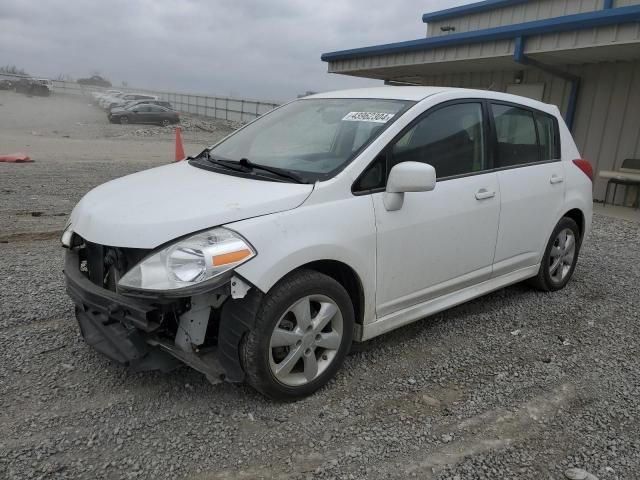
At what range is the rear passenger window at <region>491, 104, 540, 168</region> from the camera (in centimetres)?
394

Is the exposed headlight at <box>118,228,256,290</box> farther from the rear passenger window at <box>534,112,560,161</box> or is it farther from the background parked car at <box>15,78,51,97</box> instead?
the background parked car at <box>15,78,51,97</box>

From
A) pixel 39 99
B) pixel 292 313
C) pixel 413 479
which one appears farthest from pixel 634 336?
pixel 39 99

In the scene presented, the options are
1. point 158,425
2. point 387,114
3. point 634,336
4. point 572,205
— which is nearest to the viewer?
point 158,425

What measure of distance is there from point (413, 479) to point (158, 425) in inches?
50.6

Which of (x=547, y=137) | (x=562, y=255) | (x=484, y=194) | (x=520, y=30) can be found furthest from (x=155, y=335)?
(x=520, y=30)

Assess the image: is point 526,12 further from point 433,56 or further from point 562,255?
point 562,255

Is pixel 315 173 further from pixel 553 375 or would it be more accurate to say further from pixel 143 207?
pixel 553 375

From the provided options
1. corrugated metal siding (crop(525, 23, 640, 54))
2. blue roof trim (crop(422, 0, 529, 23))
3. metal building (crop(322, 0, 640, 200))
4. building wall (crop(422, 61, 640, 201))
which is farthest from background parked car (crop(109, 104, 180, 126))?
corrugated metal siding (crop(525, 23, 640, 54))

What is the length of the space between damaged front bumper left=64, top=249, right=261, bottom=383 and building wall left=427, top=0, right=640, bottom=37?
11148mm

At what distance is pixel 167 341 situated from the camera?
2664 millimetres

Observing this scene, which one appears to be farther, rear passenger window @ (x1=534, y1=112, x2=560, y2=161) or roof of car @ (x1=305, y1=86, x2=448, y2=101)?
rear passenger window @ (x1=534, y1=112, x2=560, y2=161)

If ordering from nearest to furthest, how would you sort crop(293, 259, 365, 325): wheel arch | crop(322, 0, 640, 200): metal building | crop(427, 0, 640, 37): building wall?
crop(293, 259, 365, 325): wheel arch → crop(322, 0, 640, 200): metal building → crop(427, 0, 640, 37): building wall

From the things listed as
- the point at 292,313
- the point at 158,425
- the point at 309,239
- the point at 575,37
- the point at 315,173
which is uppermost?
the point at 575,37

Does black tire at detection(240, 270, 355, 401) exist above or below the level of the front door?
below
